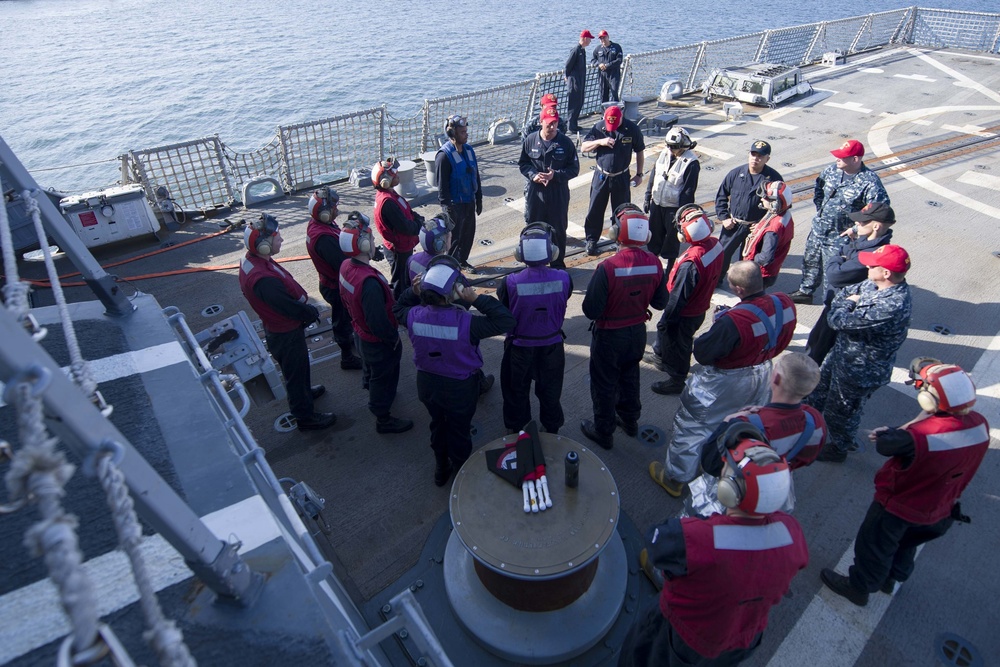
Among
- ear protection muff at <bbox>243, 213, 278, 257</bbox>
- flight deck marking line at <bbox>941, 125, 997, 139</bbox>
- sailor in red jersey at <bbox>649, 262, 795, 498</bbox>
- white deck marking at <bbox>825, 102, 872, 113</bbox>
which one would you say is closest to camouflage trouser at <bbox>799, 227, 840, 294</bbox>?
sailor in red jersey at <bbox>649, 262, 795, 498</bbox>

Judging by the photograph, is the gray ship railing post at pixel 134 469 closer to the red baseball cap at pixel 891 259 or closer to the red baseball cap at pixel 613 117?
the red baseball cap at pixel 891 259

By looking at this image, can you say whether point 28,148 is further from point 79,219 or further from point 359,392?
point 359,392

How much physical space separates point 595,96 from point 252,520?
1364 cm

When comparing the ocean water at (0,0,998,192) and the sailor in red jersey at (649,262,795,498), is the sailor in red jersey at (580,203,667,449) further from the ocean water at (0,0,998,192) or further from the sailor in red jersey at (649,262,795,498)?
the ocean water at (0,0,998,192)

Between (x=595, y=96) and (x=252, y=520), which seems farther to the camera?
(x=595, y=96)

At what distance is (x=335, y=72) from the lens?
30203 millimetres

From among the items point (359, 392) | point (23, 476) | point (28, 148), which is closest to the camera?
point (23, 476)

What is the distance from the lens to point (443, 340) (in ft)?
13.5

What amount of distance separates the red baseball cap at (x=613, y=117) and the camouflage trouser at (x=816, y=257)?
9.05 feet

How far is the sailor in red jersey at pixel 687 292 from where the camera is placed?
196 inches

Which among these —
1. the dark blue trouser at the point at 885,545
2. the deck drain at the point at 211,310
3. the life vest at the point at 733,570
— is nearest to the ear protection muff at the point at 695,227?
the dark blue trouser at the point at 885,545

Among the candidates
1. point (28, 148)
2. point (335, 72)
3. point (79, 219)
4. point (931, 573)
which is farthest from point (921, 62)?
point (28, 148)

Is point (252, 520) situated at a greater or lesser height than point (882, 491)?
greater

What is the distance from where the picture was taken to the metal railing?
9508 millimetres
